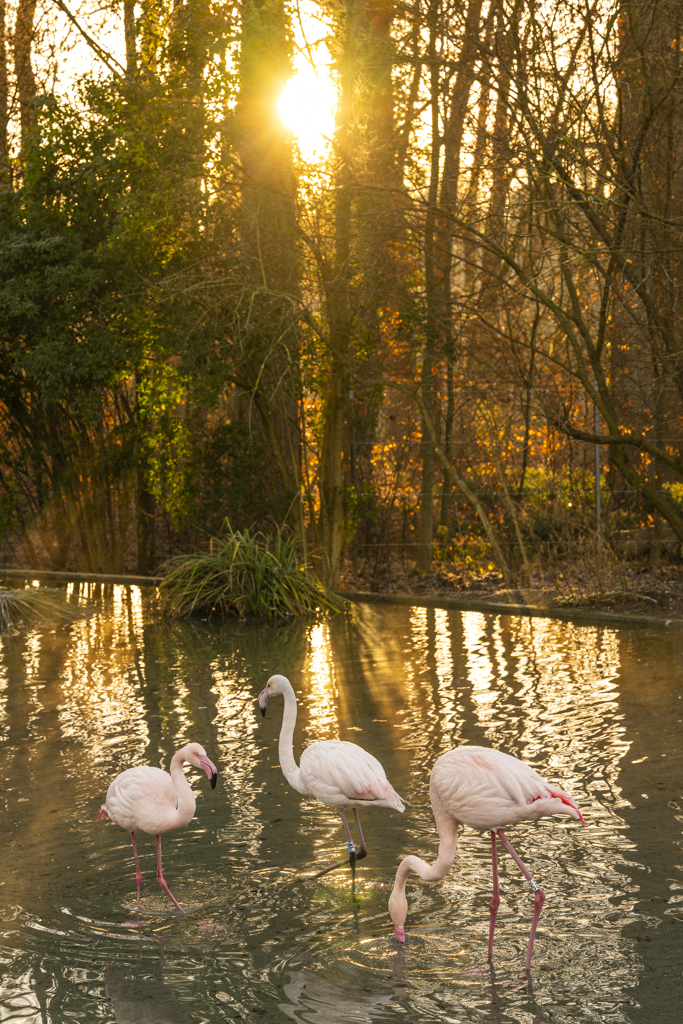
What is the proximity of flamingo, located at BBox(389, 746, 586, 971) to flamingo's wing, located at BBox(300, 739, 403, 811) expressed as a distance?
522 mm

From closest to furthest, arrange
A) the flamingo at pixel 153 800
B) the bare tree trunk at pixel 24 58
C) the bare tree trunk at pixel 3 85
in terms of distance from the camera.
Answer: the flamingo at pixel 153 800 < the bare tree trunk at pixel 24 58 < the bare tree trunk at pixel 3 85

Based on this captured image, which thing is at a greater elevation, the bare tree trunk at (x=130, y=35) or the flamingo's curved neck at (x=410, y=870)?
the bare tree trunk at (x=130, y=35)

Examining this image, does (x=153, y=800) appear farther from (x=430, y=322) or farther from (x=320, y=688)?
(x=430, y=322)

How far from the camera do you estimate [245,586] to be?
11.3 meters

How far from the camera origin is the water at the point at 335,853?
3619 millimetres

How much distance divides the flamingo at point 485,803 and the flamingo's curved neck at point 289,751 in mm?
925

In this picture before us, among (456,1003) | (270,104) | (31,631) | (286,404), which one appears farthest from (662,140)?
(456,1003)

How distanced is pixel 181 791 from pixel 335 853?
2.56 feet

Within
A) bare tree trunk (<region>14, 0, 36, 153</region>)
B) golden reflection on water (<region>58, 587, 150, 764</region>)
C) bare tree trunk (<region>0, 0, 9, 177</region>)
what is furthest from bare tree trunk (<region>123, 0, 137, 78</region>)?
golden reflection on water (<region>58, 587, 150, 764</region>)

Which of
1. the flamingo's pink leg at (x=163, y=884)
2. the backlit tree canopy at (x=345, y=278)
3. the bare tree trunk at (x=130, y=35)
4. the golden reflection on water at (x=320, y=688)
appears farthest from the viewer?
the bare tree trunk at (x=130, y=35)

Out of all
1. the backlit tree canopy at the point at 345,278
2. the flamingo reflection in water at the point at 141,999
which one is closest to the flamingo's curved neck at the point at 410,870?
the flamingo reflection in water at the point at 141,999

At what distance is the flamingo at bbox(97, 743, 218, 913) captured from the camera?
4.44m

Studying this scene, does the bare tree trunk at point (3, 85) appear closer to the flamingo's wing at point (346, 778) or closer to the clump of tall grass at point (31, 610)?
the clump of tall grass at point (31, 610)

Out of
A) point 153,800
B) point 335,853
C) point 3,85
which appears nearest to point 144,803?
point 153,800
